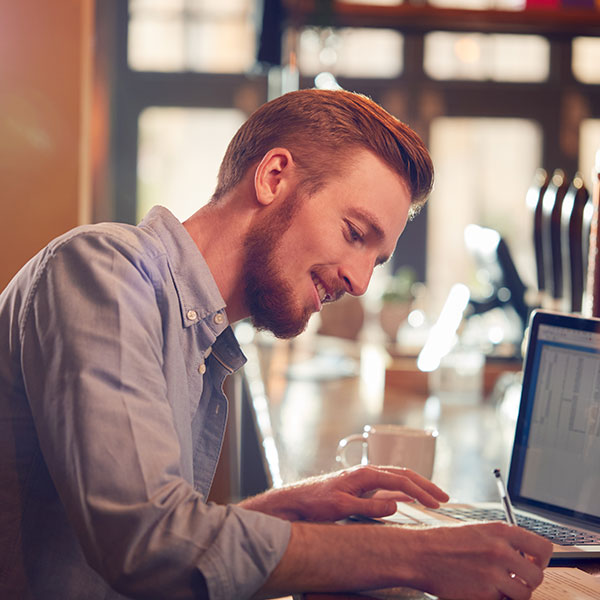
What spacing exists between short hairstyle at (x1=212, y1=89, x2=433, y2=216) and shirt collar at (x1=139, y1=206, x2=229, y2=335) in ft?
0.55

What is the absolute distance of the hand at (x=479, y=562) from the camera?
2.62 ft

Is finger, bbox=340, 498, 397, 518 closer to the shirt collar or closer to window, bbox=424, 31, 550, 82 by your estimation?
the shirt collar

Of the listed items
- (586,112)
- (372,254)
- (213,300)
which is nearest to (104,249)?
(213,300)

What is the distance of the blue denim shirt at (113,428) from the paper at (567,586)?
0.28 m

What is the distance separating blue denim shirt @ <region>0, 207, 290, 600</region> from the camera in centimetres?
77

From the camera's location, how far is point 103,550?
0.78 metres

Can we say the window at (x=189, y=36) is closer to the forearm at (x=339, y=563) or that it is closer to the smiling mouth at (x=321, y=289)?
the smiling mouth at (x=321, y=289)

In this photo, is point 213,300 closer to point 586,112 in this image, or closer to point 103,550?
point 103,550

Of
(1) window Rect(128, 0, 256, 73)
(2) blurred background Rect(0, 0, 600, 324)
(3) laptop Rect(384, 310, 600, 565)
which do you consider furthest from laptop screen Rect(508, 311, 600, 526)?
(1) window Rect(128, 0, 256, 73)

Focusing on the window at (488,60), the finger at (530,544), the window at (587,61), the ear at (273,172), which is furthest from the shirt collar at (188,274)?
the window at (587,61)

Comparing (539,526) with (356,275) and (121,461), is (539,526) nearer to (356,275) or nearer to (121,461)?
(356,275)

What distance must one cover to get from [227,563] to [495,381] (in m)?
2.01

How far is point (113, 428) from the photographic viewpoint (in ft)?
2.60

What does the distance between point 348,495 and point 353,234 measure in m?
0.37
